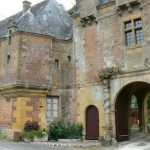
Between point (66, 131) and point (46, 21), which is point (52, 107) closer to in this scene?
point (66, 131)

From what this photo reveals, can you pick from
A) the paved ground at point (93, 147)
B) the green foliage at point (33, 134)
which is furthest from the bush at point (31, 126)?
the paved ground at point (93, 147)

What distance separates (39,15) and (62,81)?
5094mm

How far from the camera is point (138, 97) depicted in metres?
22.5

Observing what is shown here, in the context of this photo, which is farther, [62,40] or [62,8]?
[62,8]

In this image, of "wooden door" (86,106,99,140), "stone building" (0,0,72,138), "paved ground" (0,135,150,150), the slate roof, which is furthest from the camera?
the slate roof

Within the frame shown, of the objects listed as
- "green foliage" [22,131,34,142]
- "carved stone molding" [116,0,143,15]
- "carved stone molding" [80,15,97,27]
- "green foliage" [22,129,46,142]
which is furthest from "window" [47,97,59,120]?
"carved stone molding" [116,0,143,15]

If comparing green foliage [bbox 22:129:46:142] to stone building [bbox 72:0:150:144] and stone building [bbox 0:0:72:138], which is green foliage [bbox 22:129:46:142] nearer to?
stone building [bbox 0:0:72:138]

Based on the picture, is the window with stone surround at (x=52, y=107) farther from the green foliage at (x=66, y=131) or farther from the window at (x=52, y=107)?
the green foliage at (x=66, y=131)

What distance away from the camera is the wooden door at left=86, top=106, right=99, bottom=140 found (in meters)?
Result: 18.5

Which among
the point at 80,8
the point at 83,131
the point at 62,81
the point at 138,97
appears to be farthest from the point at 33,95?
the point at 138,97

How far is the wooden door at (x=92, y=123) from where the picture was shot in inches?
727

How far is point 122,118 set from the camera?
1825 centimetres

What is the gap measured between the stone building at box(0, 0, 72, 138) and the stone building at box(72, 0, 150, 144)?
115 cm

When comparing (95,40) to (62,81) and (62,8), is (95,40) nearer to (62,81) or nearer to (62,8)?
(62,81)
